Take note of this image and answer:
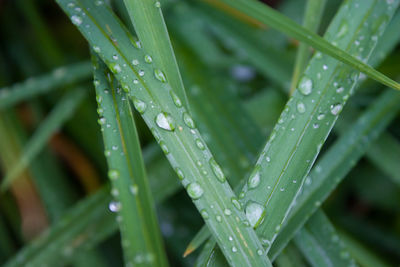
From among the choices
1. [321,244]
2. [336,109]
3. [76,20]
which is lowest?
[321,244]

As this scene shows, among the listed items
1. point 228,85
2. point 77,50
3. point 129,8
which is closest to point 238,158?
point 228,85

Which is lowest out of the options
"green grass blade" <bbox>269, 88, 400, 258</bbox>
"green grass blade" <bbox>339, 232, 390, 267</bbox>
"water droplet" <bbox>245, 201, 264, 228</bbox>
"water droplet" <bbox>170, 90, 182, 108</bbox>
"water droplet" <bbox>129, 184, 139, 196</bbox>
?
"green grass blade" <bbox>339, 232, 390, 267</bbox>

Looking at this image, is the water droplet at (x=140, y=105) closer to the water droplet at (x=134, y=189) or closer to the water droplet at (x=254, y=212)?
the water droplet at (x=134, y=189)

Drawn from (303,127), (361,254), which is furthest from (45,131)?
(361,254)

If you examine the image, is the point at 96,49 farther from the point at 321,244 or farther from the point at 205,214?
the point at 321,244

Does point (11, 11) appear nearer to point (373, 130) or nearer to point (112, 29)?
point (112, 29)

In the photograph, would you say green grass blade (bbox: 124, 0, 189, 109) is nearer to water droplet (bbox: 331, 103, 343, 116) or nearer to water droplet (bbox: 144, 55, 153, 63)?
water droplet (bbox: 144, 55, 153, 63)

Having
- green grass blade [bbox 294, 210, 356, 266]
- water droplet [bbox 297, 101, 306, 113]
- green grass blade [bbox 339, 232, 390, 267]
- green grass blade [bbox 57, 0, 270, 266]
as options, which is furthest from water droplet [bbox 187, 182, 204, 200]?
green grass blade [bbox 339, 232, 390, 267]
